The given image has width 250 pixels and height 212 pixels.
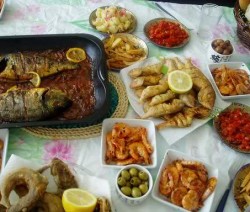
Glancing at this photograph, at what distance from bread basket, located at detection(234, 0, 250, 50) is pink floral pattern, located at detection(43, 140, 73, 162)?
47.7 inches

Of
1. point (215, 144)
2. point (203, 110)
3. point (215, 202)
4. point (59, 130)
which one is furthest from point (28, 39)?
point (215, 202)

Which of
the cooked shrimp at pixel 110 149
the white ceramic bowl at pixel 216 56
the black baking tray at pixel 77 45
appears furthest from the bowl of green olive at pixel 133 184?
the white ceramic bowl at pixel 216 56

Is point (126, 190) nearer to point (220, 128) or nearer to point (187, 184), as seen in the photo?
point (187, 184)

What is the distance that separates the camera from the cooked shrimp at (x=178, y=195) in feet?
4.43

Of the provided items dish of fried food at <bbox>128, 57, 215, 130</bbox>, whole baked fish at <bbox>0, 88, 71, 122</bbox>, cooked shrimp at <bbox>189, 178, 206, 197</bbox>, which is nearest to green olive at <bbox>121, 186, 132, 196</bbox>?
cooked shrimp at <bbox>189, 178, 206, 197</bbox>

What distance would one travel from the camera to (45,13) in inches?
84.4

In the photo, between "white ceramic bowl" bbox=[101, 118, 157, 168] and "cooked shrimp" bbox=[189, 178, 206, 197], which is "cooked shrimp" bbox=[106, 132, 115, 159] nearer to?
"white ceramic bowl" bbox=[101, 118, 157, 168]

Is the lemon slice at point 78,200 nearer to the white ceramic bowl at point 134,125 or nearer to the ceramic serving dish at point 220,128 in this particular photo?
the white ceramic bowl at point 134,125

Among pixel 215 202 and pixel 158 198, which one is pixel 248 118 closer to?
pixel 215 202

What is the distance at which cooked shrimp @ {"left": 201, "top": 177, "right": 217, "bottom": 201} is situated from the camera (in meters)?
1.36

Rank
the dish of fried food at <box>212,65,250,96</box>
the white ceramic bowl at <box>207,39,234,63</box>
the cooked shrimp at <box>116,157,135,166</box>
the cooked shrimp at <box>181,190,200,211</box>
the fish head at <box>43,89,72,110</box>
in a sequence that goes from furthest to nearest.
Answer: the white ceramic bowl at <box>207,39,234,63</box> < the dish of fried food at <box>212,65,250,96</box> < the fish head at <box>43,89,72,110</box> < the cooked shrimp at <box>116,157,135,166</box> < the cooked shrimp at <box>181,190,200,211</box>

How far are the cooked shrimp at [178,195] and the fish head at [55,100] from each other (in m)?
0.62

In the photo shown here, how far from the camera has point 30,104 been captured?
1.56 meters

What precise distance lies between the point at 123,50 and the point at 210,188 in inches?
36.2
